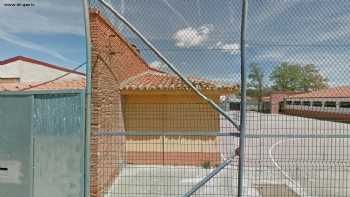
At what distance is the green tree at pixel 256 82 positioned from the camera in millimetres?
3404

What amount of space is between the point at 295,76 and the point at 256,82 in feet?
1.73

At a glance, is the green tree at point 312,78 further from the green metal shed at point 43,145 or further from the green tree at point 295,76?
the green metal shed at point 43,145

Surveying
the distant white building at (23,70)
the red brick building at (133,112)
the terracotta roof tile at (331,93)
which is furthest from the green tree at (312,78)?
the distant white building at (23,70)

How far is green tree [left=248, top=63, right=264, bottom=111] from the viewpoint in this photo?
11.2 feet

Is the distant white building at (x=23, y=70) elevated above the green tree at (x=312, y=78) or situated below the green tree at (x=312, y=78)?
above

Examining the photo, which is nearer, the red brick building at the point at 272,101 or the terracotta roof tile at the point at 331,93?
the terracotta roof tile at the point at 331,93

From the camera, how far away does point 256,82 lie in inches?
140

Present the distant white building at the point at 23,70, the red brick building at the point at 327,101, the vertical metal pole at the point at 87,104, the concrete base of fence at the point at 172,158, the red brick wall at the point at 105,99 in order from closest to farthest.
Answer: the vertical metal pole at the point at 87,104 < the red brick building at the point at 327,101 < the red brick wall at the point at 105,99 < the concrete base of fence at the point at 172,158 < the distant white building at the point at 23,70

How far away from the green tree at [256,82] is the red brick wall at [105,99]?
2053 millimetres

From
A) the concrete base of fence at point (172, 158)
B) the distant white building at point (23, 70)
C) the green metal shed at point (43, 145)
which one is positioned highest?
the distant white building at point (23, 70)

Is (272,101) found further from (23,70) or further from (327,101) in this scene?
(23,70)

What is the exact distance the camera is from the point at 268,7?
3.41 m

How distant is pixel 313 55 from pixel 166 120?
380 centimetres

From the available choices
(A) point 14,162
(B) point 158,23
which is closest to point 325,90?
(B) point 158,23
